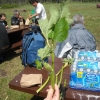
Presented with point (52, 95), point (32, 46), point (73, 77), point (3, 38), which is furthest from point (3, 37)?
point (52, 95)

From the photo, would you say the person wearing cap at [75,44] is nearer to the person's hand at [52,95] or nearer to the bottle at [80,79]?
the bottle at [80,79]

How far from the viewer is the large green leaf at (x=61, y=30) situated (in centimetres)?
96

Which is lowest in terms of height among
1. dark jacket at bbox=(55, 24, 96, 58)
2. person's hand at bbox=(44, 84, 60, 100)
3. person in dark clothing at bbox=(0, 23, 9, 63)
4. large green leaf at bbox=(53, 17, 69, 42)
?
person in dark clothing at bbox=(0, 23, 9, 63)

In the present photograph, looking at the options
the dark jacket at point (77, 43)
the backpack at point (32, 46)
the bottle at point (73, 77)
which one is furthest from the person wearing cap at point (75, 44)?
the bottle at point (73, 77)

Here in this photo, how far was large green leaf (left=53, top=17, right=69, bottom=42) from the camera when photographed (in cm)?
96

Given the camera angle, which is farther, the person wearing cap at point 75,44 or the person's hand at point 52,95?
the person wearing cap at point 75,44

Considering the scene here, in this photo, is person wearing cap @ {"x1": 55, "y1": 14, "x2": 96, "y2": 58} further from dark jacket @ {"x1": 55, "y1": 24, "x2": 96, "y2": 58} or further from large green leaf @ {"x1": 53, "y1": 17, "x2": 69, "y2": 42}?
large green leaf @ {"x1": 53, "y1": 17, "x2": 69, "y2": 42}

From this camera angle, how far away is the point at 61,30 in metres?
Result: 0.97

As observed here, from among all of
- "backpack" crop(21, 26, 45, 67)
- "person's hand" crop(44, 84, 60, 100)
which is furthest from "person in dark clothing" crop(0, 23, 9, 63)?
"person's hand" crop(44, 84, 60, 100)

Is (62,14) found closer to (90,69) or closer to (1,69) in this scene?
(90,69)

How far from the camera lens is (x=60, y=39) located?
98cm

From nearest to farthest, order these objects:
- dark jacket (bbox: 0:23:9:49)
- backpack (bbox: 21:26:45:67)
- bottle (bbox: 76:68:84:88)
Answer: bottle (bbox: 76:68:84:88), backpack (bbox: 21:26:45:67), dark jacket (bbox: 0:23:9:49)

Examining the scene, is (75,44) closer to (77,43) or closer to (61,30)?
(77,43)

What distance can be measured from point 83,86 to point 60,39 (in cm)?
100
